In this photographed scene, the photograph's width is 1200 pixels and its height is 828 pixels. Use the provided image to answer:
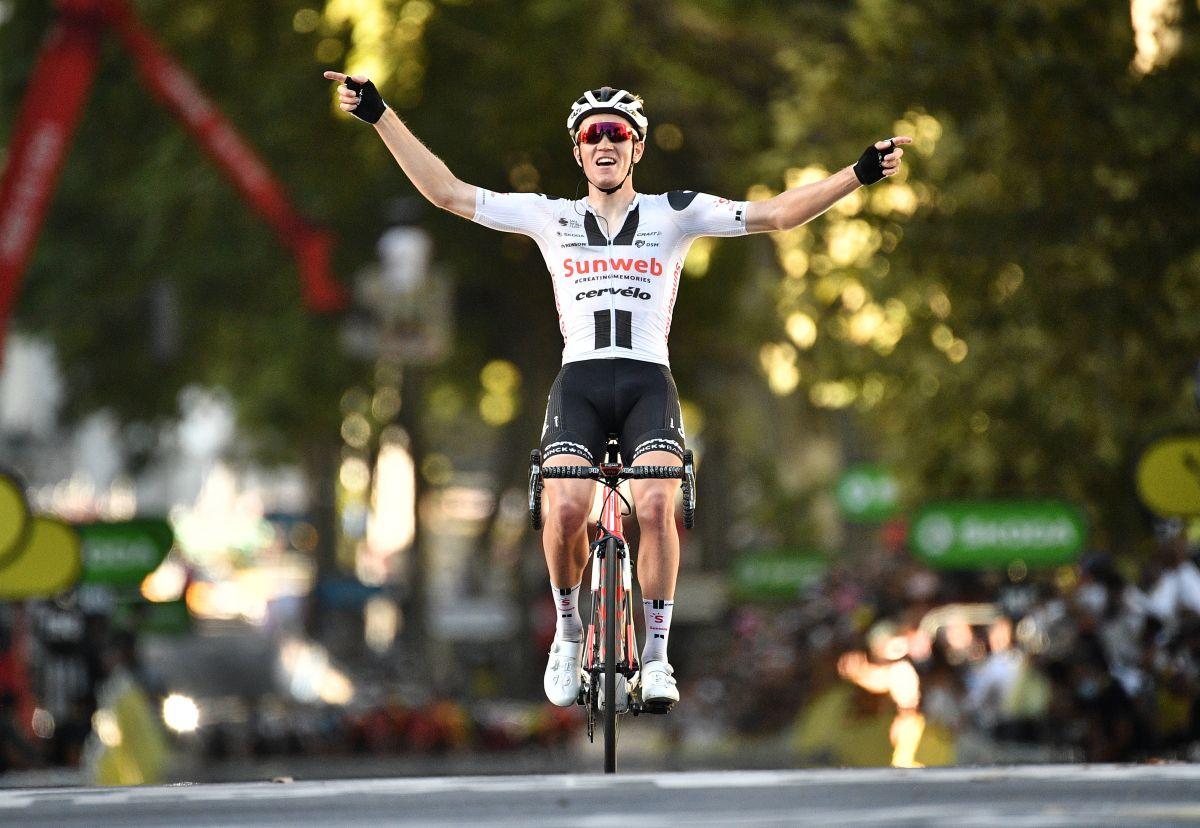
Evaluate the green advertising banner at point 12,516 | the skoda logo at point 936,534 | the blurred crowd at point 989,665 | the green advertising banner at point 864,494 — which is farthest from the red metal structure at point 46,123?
the green advertising banner at point 864,494

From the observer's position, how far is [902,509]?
934 inches

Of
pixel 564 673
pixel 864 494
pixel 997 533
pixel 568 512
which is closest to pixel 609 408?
pixel 568 512

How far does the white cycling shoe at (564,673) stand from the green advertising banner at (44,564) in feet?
23.5

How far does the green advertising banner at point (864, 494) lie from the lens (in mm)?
29734

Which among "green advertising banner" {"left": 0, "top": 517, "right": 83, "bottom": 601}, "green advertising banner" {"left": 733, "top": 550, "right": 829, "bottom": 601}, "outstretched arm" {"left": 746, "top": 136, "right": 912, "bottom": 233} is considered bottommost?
"green advertising banner" {"left": 0, "top": 517, "right": 83, "bottom": 601}

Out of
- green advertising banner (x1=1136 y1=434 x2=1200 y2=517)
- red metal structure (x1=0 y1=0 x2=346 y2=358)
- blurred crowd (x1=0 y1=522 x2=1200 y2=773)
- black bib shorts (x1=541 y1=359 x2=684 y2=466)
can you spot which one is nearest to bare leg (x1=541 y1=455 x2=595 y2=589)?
black bib shorts (x1=541 y1=359 x2=684 y2=466)

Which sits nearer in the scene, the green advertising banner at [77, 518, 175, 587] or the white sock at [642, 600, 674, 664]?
the white sock at [642, 600, 674, 664]

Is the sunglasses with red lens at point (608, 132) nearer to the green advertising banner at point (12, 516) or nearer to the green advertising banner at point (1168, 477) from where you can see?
the green advertising banner at point (1168, 477)

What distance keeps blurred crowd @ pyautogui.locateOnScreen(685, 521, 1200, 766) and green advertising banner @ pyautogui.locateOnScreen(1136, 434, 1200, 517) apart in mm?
537

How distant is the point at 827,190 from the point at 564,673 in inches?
84.3

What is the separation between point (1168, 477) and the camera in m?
14.7

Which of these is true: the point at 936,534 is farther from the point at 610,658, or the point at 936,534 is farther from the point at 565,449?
the point at 610,658

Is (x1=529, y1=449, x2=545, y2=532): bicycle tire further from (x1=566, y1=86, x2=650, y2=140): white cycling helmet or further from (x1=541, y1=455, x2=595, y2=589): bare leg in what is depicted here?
(x1=566, y1=86, x2=650, y2=140): white cycling helmet

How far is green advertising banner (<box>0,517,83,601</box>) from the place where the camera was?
1575cm
